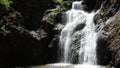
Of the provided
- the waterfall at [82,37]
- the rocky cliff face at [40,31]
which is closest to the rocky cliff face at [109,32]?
the rocky cliff face at [40,31]

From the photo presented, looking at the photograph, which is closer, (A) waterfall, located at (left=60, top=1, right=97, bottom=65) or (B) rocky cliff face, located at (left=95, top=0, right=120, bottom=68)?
(B) rocky cliff face, located at (left=95, top=0, right=120, bottom=68)

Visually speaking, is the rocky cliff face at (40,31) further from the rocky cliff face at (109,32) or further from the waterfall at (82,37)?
the waterfall at (82,37)

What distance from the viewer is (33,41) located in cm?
2355

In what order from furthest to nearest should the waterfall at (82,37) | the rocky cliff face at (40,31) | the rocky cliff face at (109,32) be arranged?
the waterfall at (82,37)
the rocky cliff face at (40,31)
the rocky cliff face at (109,32)

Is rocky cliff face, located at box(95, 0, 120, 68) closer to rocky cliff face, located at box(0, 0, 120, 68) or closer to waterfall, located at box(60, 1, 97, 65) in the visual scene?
rocky cliff face, located at box(0, 0, 120, 68)

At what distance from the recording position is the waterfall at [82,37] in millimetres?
20000

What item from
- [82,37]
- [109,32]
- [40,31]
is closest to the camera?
[109,32]

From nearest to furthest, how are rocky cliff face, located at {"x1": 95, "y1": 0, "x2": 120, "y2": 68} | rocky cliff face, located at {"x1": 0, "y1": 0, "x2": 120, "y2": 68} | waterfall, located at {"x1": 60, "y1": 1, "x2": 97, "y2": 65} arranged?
rocky cliff face, located at {"x1": 95, "y1": 0, "x2": 120, "y2": 68}
rocky cliff face, located at {"x1": 0, "y1": 0, "x2": 120, "y2": 68}
waterfall, located at {"x1": 60, "y1": 1, "x2": 97, "y2": 65}

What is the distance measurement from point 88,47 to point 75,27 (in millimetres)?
3596

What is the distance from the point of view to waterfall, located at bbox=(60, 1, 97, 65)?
20000 mm

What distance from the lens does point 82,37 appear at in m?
21.8

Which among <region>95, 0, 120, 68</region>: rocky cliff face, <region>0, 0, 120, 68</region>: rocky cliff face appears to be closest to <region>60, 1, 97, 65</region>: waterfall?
<region>0, 0, 120, 68</region>: rocky cliff face

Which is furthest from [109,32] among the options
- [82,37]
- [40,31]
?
[40,31]

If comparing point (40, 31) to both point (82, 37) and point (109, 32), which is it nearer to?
point (82, 37)
